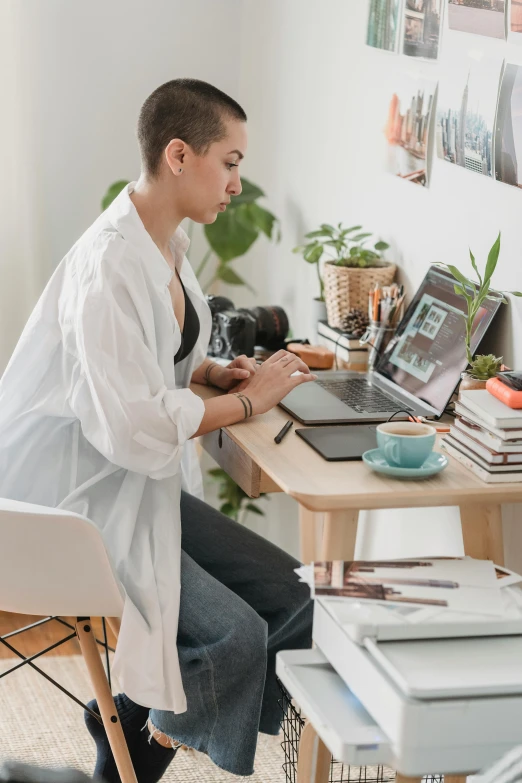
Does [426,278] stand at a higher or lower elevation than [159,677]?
higher

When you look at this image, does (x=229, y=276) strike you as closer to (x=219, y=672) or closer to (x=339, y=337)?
(x=339, y=337)

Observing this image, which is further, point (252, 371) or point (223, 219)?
point (223, 219)

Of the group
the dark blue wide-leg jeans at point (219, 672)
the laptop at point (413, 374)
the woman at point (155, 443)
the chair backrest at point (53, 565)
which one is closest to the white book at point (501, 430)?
the laptop at point (413, 374)

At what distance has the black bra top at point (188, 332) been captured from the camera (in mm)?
1878

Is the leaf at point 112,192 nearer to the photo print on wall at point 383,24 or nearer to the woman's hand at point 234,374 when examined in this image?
the photo print on wall at point 383,24

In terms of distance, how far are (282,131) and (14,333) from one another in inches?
38.7

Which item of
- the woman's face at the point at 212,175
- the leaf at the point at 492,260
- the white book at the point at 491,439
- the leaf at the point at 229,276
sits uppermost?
the woman's face at the point at 212,175

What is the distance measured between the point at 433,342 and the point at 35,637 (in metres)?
1.43

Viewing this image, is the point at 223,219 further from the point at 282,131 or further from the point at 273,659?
the point at 273,659

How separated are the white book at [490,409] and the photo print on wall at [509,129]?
17.2 inches

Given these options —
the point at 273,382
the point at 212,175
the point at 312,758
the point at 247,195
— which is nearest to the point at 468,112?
the point at 212,175

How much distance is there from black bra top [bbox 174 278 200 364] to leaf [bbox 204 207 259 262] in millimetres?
1037

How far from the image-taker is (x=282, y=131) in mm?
2842

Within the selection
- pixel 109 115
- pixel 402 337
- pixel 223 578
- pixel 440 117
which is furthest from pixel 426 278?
pixel 109 115
